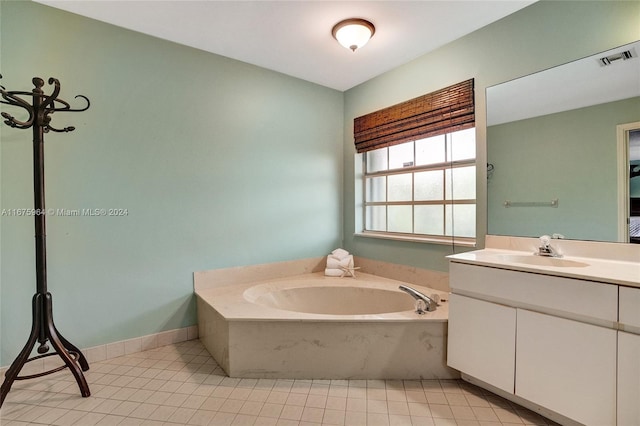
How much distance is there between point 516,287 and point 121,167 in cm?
260

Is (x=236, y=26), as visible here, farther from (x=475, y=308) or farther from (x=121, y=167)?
(x=475, y=308)

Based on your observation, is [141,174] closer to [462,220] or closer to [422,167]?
[422,167]

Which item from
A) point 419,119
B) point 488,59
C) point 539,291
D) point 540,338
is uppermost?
point 488,59

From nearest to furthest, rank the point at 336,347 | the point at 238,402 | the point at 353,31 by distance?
the point at 238,402, the point at 336,347, the point at 353,31

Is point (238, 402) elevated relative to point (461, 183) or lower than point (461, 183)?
lower

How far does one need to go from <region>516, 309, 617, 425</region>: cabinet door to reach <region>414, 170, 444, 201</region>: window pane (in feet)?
4.42

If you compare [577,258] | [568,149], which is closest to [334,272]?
[577,258]

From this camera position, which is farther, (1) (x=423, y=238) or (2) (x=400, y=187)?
(2) (x=400, y=187)

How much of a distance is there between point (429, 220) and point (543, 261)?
1.03 metres

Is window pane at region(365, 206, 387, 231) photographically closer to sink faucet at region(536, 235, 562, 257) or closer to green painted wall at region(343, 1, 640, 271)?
green painted wall at region(343, 1, 640, 271)

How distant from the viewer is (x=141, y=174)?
2277mm

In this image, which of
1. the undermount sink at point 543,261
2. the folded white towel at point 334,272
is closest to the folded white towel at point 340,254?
the folded white towel at point 334,272

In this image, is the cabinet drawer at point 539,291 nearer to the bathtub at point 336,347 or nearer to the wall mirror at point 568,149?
the bathtub at point 336,347

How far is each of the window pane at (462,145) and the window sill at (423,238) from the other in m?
0.66
